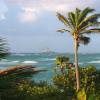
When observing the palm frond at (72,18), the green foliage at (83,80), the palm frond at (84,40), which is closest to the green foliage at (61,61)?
the green foliage at (83,80)

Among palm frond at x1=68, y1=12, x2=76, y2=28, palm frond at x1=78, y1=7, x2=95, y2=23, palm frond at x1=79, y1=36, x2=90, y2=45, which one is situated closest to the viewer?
A: palm frond at x1=79, y1=36, x2=90, y2=45

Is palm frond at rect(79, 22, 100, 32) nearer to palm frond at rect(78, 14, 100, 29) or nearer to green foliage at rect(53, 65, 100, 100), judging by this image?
palm frond at rect(78, 14, 100, 29)

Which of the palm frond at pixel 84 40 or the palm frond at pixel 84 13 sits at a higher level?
the palm frond at pixel 84 13

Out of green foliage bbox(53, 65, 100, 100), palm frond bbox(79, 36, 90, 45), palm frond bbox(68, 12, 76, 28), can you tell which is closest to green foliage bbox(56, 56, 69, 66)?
green foliage bbox(53, 65, 100, 100)

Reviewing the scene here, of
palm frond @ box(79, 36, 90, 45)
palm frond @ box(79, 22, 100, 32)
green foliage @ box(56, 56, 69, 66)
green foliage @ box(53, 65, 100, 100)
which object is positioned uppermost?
palm frond @ box(79, 22, 100, 32)

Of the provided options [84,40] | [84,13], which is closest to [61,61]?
[84,13]

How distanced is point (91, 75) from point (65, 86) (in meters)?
3.22

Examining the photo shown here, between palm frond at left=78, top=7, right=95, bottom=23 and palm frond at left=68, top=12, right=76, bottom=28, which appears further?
palm frond at left=68, top=12, right=76, bottom=28

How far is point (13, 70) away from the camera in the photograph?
8562mm

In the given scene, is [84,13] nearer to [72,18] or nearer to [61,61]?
[72,18]

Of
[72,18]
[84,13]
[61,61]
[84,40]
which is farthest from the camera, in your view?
[61,61]

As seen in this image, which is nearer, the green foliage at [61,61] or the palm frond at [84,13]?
the palm frond at [84,13]

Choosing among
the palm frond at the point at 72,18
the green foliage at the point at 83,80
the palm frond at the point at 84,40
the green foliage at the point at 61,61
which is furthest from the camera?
the green foliage at the point at 61,61

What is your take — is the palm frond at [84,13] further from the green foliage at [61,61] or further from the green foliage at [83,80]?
the green foliage at [61,61]
